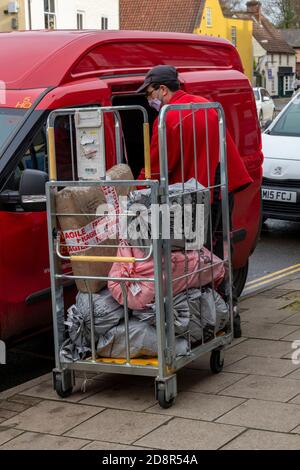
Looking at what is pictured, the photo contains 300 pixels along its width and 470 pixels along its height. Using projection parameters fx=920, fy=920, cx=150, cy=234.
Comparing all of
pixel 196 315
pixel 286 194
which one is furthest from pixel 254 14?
pixel 196 315

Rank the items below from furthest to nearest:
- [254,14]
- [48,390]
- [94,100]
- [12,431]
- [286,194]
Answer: [254,14] → [286,194] → [94,100] → [48,390] → [12,431]

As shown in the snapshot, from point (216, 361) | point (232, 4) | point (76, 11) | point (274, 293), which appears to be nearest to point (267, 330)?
point (216, 361)

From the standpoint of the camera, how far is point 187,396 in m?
5.57

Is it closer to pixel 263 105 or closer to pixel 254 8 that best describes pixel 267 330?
pixel 263 105

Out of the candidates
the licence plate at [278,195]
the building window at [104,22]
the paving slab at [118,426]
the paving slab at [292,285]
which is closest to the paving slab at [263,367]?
the paving slab at [118,426]

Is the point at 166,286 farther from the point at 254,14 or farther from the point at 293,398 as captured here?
the point at 254,14

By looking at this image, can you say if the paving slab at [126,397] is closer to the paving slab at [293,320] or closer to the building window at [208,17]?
the paving slab at [293,320]

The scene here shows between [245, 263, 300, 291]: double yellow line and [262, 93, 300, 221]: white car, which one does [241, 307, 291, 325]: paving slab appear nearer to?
[245, 263, 300, 291]: double yellow line

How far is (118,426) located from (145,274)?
2.91 feet

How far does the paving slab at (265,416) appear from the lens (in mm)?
4934

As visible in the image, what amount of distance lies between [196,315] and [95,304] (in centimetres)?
Answer: 63

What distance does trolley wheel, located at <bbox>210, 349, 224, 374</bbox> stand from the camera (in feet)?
19.5

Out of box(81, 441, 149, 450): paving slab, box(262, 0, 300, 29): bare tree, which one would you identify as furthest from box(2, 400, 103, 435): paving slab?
box(262, 0, 300, 29): bare tree

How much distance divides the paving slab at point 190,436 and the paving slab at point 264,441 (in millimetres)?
55
